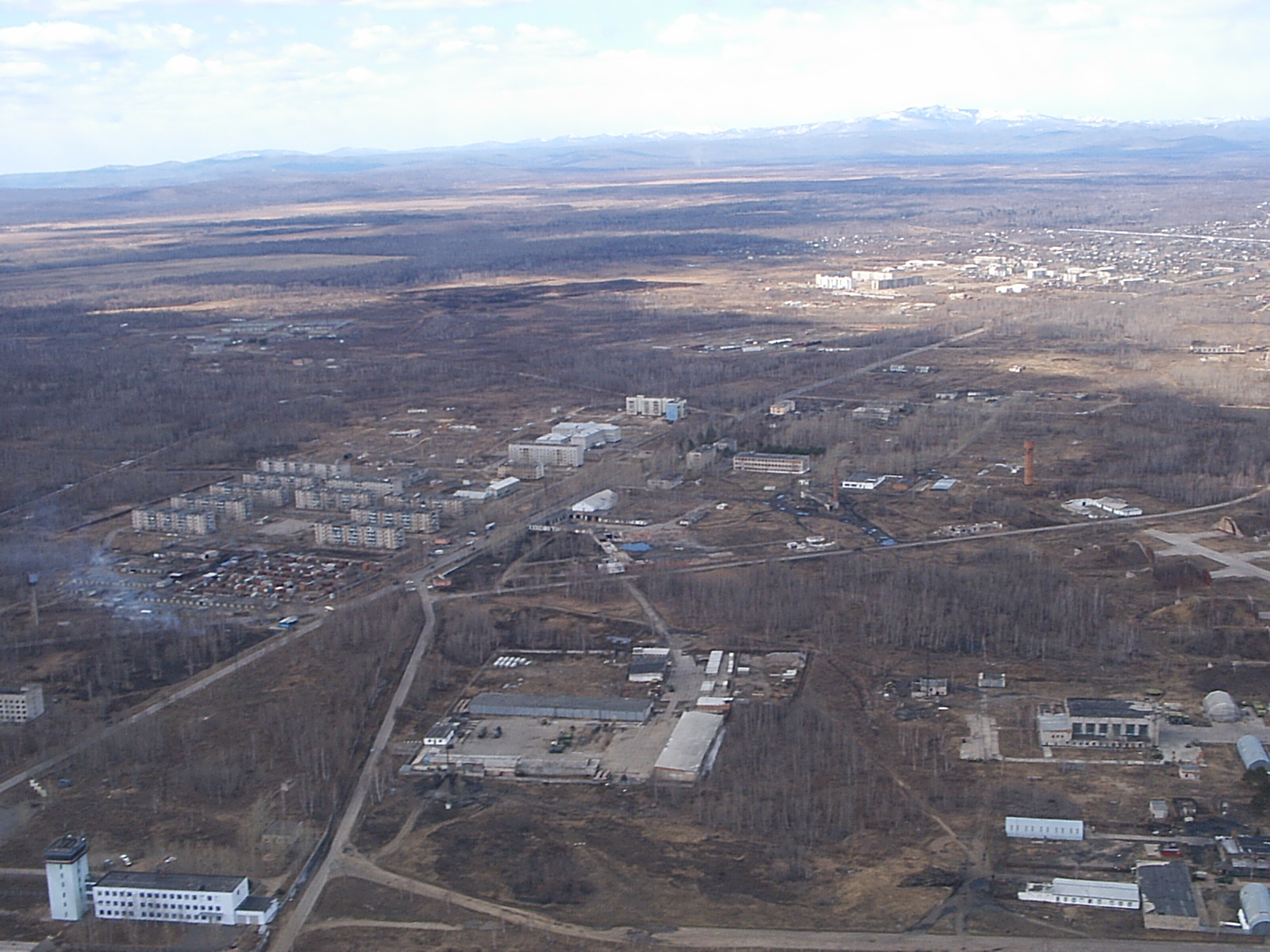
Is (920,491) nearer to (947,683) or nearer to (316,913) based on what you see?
(947,683)

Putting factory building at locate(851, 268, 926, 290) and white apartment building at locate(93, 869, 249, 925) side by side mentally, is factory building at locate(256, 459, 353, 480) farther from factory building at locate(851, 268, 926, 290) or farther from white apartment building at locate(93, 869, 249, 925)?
factory building at locate(851, 268, 926, 290)

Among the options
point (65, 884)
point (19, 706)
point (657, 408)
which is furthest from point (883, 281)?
point (65, 884)

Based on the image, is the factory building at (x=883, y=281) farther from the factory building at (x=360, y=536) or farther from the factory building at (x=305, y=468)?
the factory building at (x=360, y=536)

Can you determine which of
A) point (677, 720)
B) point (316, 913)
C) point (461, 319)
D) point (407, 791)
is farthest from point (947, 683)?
point (461, 319)

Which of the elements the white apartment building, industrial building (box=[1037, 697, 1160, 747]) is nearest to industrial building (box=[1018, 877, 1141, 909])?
industrial building (box=[1037, 697, 1160, 747])

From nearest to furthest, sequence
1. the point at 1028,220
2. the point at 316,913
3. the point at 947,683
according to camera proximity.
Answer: the point at 316,913 → the point at 947,683 → the point at 1028,220
